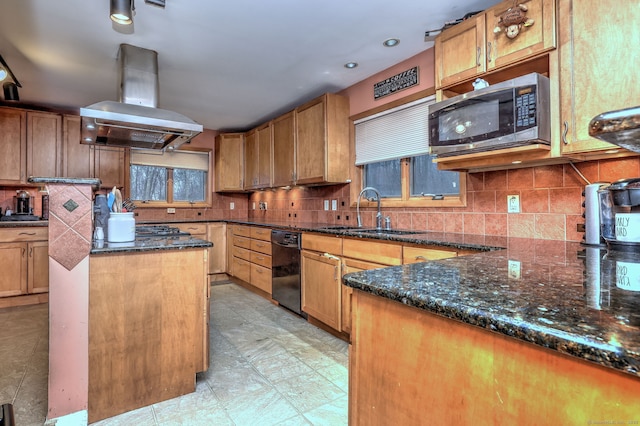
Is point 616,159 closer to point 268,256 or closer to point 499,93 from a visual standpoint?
point 499,93

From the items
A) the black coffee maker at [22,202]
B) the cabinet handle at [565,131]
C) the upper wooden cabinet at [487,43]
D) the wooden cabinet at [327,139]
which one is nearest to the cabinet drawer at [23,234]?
the black coffee maker at [22,202]

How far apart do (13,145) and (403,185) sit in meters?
4.40

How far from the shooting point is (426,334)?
68cm

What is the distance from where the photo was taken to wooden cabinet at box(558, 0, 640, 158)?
4.90 ft

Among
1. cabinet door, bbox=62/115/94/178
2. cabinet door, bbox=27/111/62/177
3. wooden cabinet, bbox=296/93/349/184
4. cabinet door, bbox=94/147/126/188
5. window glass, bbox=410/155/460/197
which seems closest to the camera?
window glass, bbox=410/155/460/197

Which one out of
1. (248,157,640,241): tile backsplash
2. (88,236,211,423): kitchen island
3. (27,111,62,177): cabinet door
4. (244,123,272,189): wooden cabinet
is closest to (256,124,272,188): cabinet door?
(244,123,272,189): wooden cabinet

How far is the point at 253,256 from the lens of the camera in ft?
13.5

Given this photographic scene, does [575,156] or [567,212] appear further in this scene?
[567,212]

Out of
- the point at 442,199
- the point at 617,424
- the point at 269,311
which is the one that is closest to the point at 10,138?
the point at 269,311

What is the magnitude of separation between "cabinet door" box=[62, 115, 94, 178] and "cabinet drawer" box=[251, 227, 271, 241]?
7.42ft

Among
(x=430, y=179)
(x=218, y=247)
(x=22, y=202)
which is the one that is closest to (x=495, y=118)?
(x=430, y=179)

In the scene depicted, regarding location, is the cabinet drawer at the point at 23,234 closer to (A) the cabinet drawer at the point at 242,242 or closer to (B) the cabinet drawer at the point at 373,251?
(A) the cabinet drawer at the point at 242,242

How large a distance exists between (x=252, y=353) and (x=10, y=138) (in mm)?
3863

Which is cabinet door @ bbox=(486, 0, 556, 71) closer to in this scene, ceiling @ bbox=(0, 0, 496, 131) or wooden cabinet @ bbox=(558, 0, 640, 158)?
wooden cabinet @ bbox=(558, 0, 640, 158)
